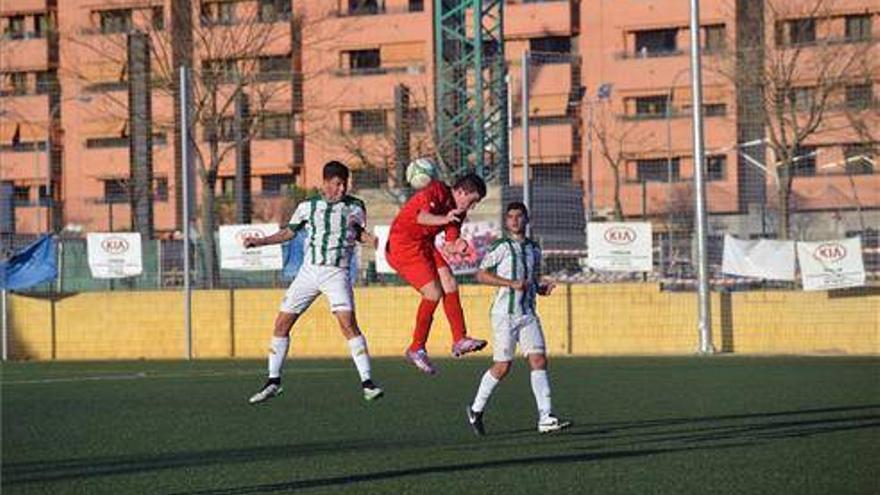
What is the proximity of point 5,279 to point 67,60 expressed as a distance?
24.9 m

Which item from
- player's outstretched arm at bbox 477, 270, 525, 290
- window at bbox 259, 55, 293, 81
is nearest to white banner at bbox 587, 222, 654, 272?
player's outstretched arm at bbox 477, 270, 525, 290

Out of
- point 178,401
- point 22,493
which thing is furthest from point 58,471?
point 178,401

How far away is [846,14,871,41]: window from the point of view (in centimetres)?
4756

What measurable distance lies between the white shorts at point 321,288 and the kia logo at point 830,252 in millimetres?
15746

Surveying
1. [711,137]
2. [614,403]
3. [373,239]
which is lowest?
[614,403]

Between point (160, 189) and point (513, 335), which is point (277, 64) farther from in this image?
point (513, 335)

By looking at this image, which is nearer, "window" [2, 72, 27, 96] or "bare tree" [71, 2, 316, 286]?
"bare tree" [71, 2, 316, 286]

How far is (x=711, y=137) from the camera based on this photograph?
158 feet

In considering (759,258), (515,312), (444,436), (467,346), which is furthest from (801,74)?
(444,436)

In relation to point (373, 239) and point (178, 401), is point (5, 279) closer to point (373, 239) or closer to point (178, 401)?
point (178, 401)

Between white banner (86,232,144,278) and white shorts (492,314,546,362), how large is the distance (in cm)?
1790

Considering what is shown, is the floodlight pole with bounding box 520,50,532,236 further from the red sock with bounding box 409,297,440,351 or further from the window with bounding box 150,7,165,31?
the window with bounding box 150,7,165,31

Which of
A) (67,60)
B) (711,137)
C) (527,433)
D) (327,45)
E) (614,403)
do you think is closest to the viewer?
(527,433)

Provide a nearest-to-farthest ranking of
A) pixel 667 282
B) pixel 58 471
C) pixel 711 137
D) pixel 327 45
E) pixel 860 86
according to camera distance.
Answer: pixel 58 471 < pixel 667 282 < pixel 860 86 < pixel 711 137 < pixel 327 45
